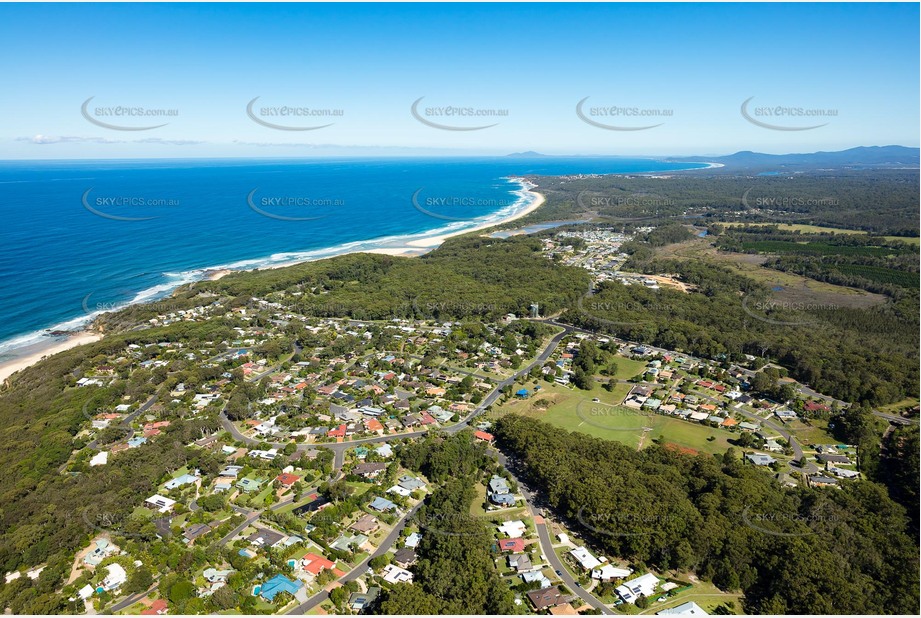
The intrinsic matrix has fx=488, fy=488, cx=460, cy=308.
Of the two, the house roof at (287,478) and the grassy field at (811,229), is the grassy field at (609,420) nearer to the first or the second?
the house roof at (287,478)

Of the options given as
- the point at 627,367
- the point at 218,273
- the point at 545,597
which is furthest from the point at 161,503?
the point at 218,273

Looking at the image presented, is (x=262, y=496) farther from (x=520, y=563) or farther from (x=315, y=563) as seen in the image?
(x=520, y=563)

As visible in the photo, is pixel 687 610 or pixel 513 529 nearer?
pixel 687 610

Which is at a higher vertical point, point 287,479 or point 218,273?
point 218,273

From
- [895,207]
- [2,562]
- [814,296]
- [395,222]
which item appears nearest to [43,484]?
[2,562]

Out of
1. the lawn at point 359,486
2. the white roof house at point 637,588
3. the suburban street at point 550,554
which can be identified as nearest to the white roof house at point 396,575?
the lawn at point 359,486

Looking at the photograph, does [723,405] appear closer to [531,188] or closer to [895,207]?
[895,207]
